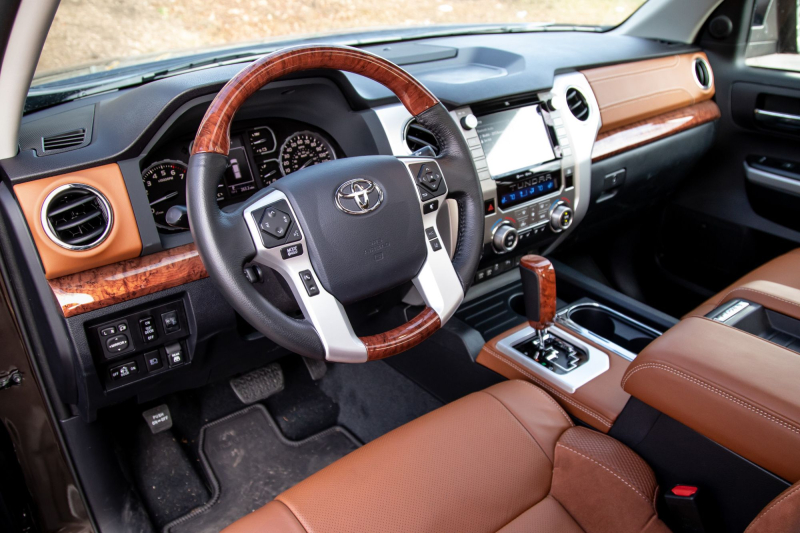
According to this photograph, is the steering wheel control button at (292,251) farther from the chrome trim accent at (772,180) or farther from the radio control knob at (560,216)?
the chrome trim accent at (772,180)

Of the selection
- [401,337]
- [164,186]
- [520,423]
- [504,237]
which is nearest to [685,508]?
[520,423]

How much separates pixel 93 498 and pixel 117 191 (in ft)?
2.92

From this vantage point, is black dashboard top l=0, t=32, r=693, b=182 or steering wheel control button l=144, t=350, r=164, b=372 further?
steering wheel control button l=144, t=350, r=164, b=372

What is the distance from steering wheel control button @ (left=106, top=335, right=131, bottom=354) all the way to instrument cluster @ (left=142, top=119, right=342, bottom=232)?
0.26m

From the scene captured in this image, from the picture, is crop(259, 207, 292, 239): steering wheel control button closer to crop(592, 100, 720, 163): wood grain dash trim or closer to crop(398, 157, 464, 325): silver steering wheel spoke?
crop(398, 157, 464, 325): silver steering wheel spoke

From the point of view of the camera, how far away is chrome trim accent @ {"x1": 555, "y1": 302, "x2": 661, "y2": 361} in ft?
5.40

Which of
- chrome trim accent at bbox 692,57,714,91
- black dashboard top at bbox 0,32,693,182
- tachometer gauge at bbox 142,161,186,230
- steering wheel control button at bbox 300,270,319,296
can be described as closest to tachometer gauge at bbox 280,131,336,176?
black dashboard top at bbox 0,32,693,182

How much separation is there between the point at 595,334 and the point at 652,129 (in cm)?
94

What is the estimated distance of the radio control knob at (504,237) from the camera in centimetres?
182

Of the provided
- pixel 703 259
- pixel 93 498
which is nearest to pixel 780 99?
pixel 703 259

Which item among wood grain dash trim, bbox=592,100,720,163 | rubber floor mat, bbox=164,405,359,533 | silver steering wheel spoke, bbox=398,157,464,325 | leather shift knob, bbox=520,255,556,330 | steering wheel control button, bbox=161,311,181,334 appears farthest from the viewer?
wood grain dash trim, bbox=592,100,720,163

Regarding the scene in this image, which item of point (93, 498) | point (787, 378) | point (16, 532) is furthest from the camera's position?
point (93, 498)

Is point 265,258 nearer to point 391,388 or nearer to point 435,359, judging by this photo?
point 435,359

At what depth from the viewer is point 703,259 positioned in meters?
2.54
